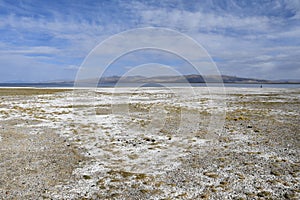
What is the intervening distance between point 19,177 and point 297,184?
8549 mm

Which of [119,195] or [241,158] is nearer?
[119,195]

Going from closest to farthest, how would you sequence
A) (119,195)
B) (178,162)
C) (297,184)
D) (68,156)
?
(119,195) → (297,184) → (178,162) → (68,156)

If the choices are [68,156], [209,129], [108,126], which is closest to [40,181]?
[68,156]

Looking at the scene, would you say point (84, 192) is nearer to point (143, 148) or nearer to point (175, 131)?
point (143, 148)

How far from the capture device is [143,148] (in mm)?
10617

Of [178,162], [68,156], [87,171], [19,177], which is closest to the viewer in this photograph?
[19,177]

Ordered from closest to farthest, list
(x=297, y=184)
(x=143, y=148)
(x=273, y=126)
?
(x=297, y=184) < (x=143, y=148) < (x=273, y=126)

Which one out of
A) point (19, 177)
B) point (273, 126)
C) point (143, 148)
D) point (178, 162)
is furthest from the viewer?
point (273, 126)

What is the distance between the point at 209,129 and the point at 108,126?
6.75 metres

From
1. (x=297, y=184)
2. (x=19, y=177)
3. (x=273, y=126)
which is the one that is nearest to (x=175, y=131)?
(x=273, y=126)

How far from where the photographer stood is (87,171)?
7.88m

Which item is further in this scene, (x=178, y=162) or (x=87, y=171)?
(x=178, y=162)

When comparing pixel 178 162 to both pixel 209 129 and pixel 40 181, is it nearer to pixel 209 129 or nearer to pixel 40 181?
pixel 40 181

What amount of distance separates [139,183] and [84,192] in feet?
5.35
